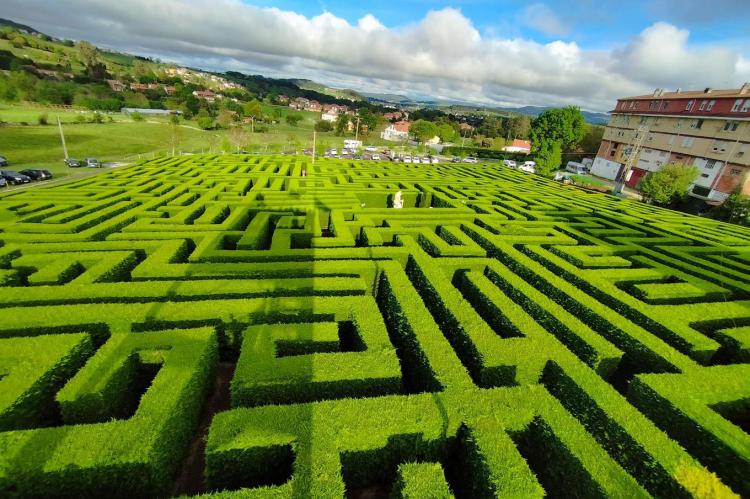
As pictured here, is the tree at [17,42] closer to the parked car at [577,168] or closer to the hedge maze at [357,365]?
the hedge maze at [357,365]

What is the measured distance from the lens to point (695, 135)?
53.4 m

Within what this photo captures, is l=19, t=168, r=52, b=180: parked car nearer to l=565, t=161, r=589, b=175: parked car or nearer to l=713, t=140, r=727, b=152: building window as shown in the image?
l=713, t=140, r=727, b=152: building window

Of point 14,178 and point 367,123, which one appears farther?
point 367,123

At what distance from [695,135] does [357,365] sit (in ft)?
238

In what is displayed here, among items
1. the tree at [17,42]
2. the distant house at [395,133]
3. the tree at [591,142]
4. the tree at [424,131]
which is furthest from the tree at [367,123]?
the tree at [17,42]

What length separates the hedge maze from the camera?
21.9 ft

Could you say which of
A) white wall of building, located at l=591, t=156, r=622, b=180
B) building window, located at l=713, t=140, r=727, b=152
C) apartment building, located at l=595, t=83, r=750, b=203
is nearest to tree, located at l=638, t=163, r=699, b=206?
apartment building, located at l=595, t=83, r=750, b=203

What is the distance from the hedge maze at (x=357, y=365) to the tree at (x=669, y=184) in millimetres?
27619

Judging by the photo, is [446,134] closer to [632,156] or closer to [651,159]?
[651,159]

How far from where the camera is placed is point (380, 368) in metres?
9.05

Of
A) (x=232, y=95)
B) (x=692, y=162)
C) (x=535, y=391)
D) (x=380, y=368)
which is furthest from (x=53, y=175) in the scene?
(x=232, y=95)

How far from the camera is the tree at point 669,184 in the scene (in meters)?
40.4

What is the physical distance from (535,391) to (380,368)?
4.12 meters

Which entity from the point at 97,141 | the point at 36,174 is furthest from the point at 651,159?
the point at 97,141
